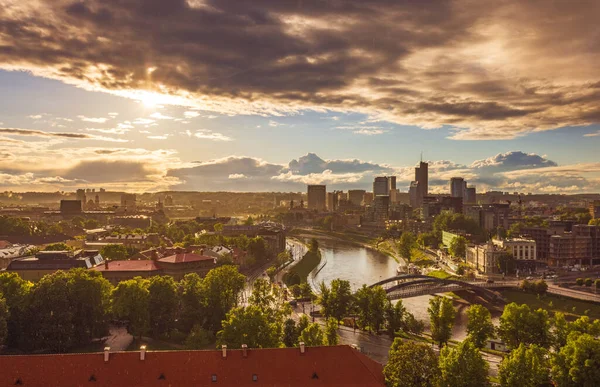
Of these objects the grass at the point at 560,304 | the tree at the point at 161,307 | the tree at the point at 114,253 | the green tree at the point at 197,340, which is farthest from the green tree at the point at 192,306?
the grass at the point at 560,304

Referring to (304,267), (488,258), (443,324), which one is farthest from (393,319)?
(304,267)

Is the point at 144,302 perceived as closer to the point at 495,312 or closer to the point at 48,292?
the point at 48,292

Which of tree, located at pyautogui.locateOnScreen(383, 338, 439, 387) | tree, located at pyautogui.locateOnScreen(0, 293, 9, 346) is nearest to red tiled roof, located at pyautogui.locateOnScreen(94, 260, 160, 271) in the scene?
tree, located at pyautogui.locateOnScreen(0, 293, 9, 346)

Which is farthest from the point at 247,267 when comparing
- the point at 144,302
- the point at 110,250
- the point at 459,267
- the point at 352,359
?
the point at 352,359

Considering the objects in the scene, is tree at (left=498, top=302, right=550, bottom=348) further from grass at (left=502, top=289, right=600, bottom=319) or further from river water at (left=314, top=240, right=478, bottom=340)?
grass at (left=502, top=289, right=600, bottom=319)

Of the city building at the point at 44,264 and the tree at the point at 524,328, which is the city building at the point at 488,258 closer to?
the tree at the point at 524,328
